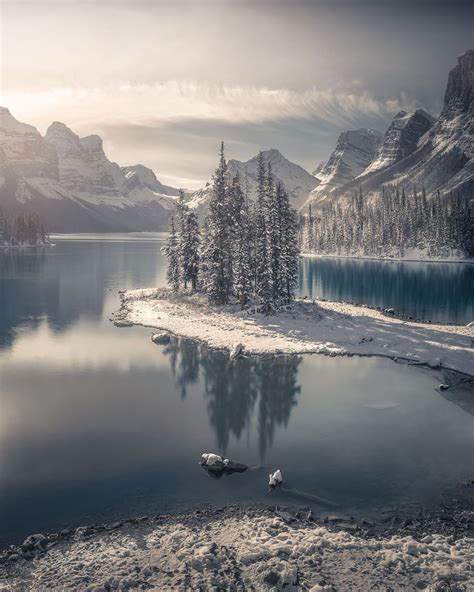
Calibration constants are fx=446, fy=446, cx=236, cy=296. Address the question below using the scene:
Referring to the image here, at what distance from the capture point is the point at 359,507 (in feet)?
61.0

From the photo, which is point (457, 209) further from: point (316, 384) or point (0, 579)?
point (0, 579)

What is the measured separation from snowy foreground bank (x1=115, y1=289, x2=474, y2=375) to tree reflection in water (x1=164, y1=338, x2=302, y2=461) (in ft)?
9.07

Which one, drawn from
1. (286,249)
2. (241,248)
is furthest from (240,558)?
(286,249)

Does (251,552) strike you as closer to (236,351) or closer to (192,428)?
(192,428)

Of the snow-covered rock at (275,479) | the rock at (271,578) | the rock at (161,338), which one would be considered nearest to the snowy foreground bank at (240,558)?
the rock at (271,578)

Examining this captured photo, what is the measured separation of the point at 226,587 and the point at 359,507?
724 centimetres

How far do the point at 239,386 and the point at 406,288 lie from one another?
67.5 metres

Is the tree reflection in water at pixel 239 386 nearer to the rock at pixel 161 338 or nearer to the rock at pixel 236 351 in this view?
the rock at pixel 236 351

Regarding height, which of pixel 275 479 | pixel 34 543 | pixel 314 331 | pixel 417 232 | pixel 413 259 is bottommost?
pixel 34 543

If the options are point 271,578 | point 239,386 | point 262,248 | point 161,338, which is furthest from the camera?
point 262,248

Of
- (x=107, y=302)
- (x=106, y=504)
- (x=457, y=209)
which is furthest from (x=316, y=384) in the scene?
(x=457, y=209)

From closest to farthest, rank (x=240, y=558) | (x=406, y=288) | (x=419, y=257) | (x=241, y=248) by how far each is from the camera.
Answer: (x=240, y=558) < (x=241, y=248) < (x=406, y=288) < (x=419, y=257)

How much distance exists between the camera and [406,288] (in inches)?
3615

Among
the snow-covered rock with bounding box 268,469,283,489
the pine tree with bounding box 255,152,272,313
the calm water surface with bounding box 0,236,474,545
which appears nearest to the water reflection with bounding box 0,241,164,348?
the calm water surface with bounding box 0,236,474,545
